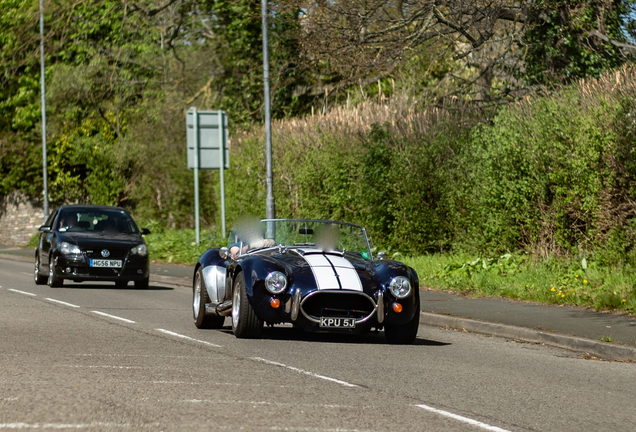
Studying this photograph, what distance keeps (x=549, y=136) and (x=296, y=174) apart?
1010 cm

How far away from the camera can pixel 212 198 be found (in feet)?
114

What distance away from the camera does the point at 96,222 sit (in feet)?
66.2

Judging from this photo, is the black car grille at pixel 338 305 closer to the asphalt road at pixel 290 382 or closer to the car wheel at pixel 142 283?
the asphalt road at pixel 290 382

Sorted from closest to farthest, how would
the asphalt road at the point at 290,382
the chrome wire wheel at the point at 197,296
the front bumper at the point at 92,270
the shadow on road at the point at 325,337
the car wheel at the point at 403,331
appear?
the asphalt road at the point at 290,382 → the car wheel at the point at 403,331 → the shadow on road at the point at 325,337 → the chrome wire wheel at the point at 197,296 → the front bumper at the point at 92,270

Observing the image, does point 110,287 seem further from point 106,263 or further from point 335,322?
point 335,322

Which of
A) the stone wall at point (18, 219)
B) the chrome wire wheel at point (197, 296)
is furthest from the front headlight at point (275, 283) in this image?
the stone wall at point (18, 219)

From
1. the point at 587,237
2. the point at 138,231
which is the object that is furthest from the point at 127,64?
the point at 587,237

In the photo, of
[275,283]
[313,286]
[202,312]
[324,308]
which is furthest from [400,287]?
[202,312]

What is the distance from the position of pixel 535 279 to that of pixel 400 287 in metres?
5.71

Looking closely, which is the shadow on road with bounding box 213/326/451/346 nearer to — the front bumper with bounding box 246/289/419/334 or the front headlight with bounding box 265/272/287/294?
the front bumper with bounding box 246/289/419/334

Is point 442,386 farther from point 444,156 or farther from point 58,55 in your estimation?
point 58,55

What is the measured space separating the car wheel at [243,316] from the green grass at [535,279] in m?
4.98

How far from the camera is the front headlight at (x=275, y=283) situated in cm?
992

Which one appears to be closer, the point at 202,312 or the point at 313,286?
the point at 313,286
